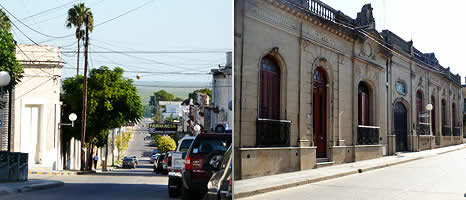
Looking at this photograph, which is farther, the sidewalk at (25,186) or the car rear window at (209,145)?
the car rear window at (209,145)

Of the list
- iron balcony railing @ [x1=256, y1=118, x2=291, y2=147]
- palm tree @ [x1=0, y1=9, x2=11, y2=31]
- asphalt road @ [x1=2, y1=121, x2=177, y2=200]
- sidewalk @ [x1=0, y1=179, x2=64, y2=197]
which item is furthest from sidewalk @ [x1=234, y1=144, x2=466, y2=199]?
palm tree @ [x1=0, y1=9, x2=11, y2=31]

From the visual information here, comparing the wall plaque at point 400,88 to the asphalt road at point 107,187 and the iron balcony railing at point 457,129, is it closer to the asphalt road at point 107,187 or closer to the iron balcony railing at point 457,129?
the iron balcony railing at point 457,129

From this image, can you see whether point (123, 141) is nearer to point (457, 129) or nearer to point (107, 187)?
point (107, 187)

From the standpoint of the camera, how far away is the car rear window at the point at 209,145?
83.4 inches

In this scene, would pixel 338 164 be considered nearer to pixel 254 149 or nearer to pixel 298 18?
pixel 254 149

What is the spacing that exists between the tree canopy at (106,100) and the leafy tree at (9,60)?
7.6 inches

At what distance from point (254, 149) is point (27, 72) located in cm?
99

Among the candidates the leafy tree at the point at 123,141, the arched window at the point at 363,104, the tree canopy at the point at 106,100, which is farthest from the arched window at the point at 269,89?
the leafy tree at the point at 123,141

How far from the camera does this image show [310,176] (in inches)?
78.0

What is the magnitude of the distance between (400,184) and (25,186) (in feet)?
5.54

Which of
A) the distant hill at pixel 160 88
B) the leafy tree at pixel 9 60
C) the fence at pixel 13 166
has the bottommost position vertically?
the fence at pixel 13 166

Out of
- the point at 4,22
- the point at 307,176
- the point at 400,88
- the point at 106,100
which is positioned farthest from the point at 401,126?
the point at 4,22

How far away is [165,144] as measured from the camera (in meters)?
2.33

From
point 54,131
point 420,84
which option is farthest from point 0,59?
point 420,84
